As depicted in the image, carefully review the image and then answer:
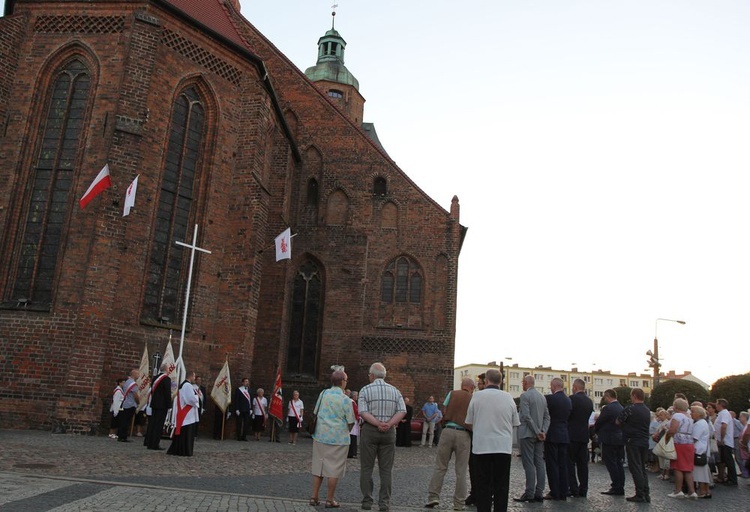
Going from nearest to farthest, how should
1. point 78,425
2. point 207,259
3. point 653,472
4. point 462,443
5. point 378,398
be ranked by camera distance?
point 378,398 < point 462,443 < point 78,425 < point 653,472 < point 207,259

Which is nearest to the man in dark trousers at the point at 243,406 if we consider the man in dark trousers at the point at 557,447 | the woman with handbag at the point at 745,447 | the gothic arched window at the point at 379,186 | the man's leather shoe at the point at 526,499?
the man in dark trousers at the point at 557,447

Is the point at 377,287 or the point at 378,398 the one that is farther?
the point at 377,287

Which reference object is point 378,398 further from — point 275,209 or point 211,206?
point 275,209

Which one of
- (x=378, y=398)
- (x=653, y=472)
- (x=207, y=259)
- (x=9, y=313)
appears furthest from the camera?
(x=207, y=259)

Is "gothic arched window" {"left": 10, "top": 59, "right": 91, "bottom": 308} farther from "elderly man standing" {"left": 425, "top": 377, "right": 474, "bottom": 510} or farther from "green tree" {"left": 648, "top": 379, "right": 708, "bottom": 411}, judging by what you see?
"green tree" {"left": 648, "top": 379, "right": 708, "bottom": 411}

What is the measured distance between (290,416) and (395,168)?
40.3ft

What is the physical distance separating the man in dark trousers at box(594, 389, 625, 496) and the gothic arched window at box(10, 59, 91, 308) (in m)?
12.3

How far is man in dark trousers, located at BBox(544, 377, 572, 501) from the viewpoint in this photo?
381 inches

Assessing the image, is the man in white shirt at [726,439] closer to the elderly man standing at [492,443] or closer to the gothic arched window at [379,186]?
the elderly man standing at [492,443]

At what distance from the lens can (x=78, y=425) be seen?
14219 millimetres

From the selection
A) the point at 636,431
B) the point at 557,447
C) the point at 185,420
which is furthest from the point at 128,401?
the point at 636,431

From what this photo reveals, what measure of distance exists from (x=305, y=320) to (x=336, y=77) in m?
29.7

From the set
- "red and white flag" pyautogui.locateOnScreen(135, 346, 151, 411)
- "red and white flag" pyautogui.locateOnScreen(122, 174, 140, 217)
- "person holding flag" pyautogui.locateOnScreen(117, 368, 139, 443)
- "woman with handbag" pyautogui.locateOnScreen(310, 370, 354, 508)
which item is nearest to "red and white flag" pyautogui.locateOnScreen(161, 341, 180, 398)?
"red and white flag" pyautogui.locateOnScreen(135, 346, 151, 411)

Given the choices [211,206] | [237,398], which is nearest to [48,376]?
[237,398]
